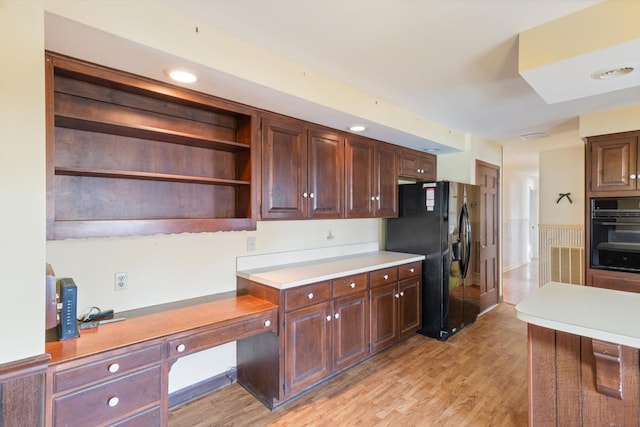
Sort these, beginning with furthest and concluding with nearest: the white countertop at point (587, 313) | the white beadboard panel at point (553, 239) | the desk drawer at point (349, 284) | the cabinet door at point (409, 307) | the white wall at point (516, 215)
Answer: the white wall at point (516, 215)
the white beadboard panel at point (553, 239)
the cabinet door at point (409, 307)
the desk drawer at point (349, 284)
the white countertop at point (587, 313)

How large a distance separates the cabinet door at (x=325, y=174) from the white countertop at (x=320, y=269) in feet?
1.52

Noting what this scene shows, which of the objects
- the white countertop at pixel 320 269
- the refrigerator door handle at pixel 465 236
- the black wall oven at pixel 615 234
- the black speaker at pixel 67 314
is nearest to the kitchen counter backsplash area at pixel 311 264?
the white countertop at pixel 320 269

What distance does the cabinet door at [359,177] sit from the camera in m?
3.00

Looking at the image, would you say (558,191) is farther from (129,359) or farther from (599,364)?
(129,359)

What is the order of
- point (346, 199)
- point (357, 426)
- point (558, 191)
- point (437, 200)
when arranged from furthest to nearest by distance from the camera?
point (558, 191) → point (437, 200) → point (346, 199) → point (357, 426)

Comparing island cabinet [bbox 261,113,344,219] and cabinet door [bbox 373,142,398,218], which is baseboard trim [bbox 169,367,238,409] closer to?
island cabinet [bbox 261,113,344,219]

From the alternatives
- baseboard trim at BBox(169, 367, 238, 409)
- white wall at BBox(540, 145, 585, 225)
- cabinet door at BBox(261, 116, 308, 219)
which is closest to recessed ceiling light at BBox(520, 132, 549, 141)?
white wall at BBox(540, 145, 585, 225)

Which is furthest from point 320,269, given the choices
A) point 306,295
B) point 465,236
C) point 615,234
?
point 615,234

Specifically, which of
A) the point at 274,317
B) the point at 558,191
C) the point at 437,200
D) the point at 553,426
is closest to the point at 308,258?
the point at 274,317

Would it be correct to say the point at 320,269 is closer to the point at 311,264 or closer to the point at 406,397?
the point at 311,264

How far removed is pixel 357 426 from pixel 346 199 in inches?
70.5

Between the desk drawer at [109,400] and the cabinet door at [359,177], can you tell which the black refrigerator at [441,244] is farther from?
the desk drawer at [109,400]

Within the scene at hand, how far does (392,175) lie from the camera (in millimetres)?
3479

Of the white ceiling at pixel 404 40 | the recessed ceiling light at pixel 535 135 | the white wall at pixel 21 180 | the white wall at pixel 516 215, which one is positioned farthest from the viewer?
the white wall at pixel 516 215
